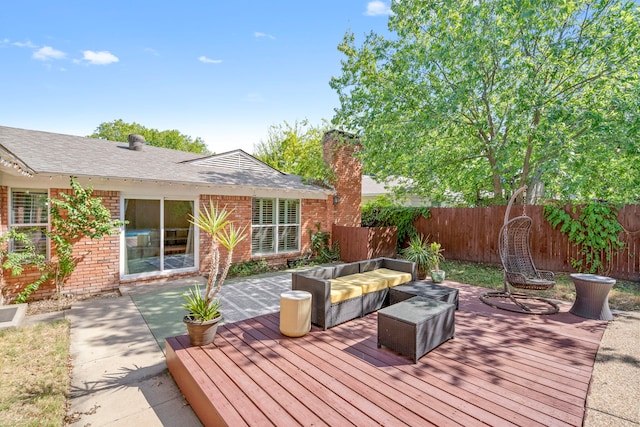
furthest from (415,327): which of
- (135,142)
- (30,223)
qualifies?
(135,142)

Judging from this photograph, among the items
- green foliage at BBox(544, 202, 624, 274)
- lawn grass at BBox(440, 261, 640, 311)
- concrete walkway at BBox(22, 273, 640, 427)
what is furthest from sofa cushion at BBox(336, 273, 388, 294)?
green foliage at BBox(544, 202, 624, 274)

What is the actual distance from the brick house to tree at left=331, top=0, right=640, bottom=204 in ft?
8.16

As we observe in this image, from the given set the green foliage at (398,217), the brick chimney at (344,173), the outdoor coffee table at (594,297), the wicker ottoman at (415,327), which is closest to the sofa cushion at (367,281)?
the wicker ottoman at (415,327)

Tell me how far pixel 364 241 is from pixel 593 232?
649 cm

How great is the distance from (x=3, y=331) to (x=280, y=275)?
5636 millimetres

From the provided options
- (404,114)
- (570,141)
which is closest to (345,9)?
(404,114)

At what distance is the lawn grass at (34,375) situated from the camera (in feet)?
9.27

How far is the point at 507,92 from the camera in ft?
30.4

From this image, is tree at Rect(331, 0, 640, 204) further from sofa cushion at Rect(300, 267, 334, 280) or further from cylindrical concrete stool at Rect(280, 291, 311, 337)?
cylindrical concrete stool at Rect(280, 291, 311, 337)

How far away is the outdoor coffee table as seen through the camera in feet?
16.8

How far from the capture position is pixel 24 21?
620cm

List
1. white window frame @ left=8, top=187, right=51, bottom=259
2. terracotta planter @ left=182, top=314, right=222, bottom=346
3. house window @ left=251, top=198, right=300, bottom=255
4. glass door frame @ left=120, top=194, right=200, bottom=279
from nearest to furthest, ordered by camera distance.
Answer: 1. terracotta planter @ left=182, top=314, right=222, bottom=346
2. white window frame @ left=8, top=187, right=51, bottom=259
3. glass door frame @ left=120, top=194, right=200, bottom=279
4. house window @ left=251, top=198, right=300, bottom=255

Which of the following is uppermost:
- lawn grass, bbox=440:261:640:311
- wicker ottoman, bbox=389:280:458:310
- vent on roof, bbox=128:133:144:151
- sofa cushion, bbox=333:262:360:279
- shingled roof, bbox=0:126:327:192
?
vent on roof, bbox=128:133:144:151

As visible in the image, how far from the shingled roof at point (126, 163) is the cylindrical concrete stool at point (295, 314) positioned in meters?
4.74
